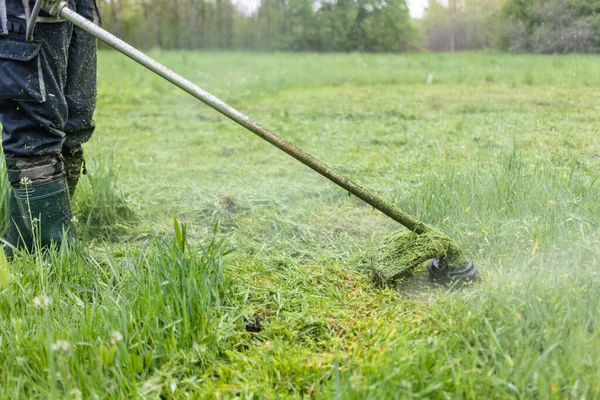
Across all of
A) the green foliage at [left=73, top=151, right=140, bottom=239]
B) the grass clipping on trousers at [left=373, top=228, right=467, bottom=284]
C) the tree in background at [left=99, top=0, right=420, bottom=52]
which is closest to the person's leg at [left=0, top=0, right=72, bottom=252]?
the green foliage at [left=73, top=151, right=140, bottom=239]

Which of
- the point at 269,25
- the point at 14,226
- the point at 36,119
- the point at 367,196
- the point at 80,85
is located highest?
the point at 269,25

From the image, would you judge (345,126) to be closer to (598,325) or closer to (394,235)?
(394,235)

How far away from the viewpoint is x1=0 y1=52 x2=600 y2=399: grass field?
1.47 meters

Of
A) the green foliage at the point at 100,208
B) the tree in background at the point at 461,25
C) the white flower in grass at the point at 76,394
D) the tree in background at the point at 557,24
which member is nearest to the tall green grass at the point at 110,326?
the white flower in grass at the point at 76,394

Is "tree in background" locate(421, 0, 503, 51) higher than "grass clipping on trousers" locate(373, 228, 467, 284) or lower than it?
higher

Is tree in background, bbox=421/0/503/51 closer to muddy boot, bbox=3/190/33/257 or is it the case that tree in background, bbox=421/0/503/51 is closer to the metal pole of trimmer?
the metal pole of trimmer

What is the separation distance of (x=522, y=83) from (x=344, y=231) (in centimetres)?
157

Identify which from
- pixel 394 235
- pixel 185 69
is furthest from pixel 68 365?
pixel 185 69

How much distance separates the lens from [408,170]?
3262 millimetres

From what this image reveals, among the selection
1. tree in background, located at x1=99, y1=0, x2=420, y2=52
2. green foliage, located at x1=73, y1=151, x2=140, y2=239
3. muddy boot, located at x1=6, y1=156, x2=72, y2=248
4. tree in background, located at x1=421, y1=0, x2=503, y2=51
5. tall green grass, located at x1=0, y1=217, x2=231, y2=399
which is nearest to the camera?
tall green grass, located at x1=0, y1=217, x2=231, y2=399

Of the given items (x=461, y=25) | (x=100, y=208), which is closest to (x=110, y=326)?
(x=100, y=208)

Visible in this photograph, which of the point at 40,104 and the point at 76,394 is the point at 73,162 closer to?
the point at 40,104

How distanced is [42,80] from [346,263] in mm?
1407

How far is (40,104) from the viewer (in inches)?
84.2
